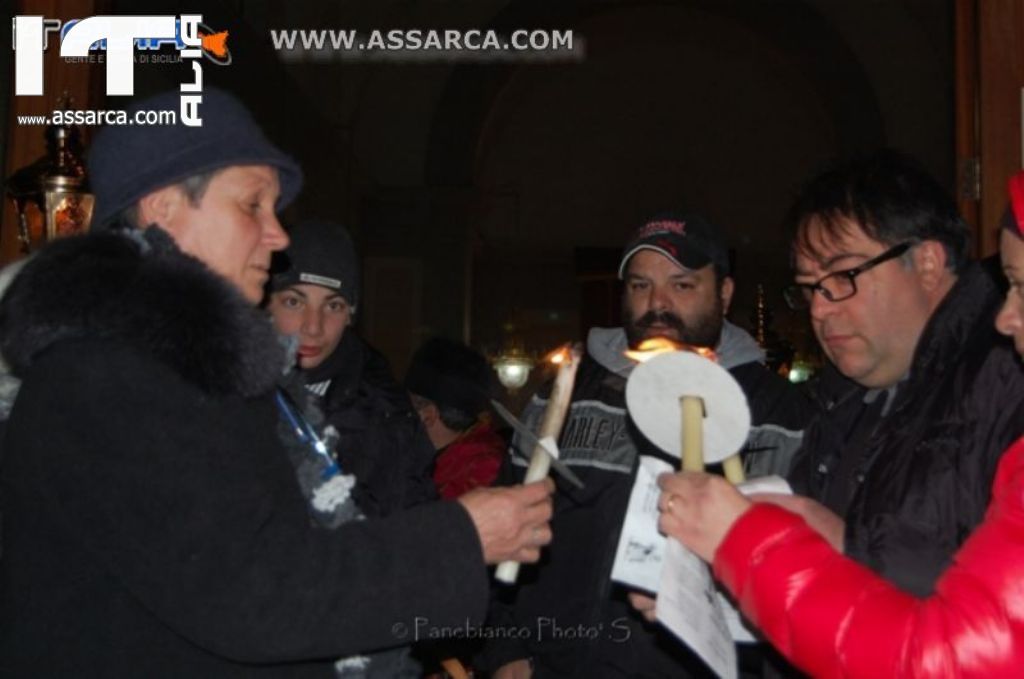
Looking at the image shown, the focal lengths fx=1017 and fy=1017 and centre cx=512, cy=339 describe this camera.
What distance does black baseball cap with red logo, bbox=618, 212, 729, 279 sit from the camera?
2.87m

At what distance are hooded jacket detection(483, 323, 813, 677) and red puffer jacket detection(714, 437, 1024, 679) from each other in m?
0.98

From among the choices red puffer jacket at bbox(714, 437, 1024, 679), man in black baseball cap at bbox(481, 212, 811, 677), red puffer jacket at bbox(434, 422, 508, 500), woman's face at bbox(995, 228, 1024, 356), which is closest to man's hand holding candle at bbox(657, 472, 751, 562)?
red puffer jacket at bbox(714, 437, 1024, 679)

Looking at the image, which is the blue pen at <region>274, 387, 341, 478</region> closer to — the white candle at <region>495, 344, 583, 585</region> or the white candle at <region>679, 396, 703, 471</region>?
the white candle at <region>495, 344, 583, 585</region>

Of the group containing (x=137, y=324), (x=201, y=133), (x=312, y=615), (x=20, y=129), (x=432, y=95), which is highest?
(x=432, y=95)

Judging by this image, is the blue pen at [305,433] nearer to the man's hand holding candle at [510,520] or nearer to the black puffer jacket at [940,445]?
the man's hand holding candle at [510,520]

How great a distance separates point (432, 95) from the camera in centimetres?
1102

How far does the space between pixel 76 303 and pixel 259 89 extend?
5679 millimetres

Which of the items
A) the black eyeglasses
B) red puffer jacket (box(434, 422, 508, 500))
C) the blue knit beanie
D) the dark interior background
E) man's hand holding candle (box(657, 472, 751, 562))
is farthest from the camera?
the dark interior background

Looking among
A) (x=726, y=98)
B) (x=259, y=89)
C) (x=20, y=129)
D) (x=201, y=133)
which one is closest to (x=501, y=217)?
(x=726, y=98)

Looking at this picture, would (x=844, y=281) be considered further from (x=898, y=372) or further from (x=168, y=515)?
(x=168, y=515)

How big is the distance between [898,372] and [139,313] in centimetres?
146

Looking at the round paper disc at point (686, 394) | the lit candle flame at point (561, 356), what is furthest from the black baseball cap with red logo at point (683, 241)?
the round paper disc at point (686, 394)

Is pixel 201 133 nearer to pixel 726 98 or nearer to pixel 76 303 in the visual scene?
pixel 76 303

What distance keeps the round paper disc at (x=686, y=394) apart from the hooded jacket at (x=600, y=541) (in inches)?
31.2
